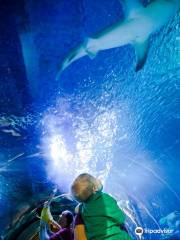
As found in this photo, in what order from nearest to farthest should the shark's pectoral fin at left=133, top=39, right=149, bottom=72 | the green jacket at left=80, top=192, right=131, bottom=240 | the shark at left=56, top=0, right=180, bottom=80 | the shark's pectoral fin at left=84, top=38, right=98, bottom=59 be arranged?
the green jacket at left=80, top=192, right=131, bottom=240
the shark at left=56, top=0, right=180, bottom=80
the shark's pectoral fin at left=84, top=38, right=98, bottom=59
the shark's pectoral fin at left=133, top=39, right=149, bottom=72

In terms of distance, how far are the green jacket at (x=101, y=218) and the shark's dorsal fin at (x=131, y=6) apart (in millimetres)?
2570

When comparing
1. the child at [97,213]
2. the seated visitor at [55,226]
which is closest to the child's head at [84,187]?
the child at [97,213]

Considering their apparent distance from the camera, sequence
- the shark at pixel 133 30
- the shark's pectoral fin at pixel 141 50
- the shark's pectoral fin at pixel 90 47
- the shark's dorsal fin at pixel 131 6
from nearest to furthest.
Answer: the shark's dorsal fin at pixel 131 6, the shark at pixel 133 30, the shark's pectoral fin at pixel 90 47, the shark's pectoral fin at pixel 141 50

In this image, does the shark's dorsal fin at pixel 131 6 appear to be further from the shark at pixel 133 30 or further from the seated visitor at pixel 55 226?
the seated visitor at pixel 55 226

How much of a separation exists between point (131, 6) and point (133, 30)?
1.90 ft

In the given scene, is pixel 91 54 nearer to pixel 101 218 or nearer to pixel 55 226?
pixel 101 218

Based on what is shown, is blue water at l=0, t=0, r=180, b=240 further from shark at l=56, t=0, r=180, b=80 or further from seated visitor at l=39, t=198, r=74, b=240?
seated visitor at l=39, t=198, r=74, b=240

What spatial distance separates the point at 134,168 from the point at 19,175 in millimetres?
2936

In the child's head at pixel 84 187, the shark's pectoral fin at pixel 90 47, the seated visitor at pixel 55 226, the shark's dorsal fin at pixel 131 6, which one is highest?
the shark's dorsal fin at pixel 131 6

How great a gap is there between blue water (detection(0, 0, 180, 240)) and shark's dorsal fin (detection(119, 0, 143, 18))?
5.2 inches

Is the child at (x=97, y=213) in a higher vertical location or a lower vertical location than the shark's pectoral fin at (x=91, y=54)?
lower

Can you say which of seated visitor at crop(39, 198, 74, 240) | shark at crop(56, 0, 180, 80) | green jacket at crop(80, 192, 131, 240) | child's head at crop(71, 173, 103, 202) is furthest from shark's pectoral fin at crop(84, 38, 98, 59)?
seated visitor at crop(39, 198, 74, 240)

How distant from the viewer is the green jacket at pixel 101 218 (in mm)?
3367

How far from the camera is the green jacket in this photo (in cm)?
337
